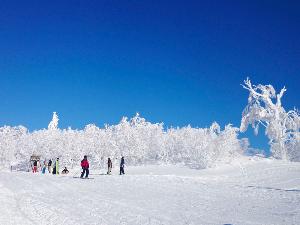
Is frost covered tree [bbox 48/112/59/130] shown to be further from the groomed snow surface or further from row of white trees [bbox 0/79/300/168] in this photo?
the groomed snow surface

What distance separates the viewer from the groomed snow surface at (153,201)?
1655 centimetres

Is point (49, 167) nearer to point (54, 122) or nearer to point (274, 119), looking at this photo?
point (274, 119)

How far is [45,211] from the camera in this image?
18391 millimetres

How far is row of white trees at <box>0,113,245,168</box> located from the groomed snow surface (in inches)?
814

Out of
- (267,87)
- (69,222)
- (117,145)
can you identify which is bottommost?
(69,222)

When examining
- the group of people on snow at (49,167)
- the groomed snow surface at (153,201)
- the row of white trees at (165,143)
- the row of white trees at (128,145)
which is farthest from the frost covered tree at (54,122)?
the groomed snow surface at (153,201)

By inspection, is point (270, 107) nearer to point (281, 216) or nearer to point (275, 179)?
point (275, 179)

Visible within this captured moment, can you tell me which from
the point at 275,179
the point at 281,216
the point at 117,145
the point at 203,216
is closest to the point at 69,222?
the point at 203,216

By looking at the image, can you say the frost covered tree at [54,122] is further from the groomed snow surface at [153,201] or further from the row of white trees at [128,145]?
the groomed snow surface at [153,201]

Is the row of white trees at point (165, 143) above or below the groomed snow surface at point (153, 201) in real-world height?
above

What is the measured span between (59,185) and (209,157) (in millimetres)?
20543

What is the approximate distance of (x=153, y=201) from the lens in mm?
21391

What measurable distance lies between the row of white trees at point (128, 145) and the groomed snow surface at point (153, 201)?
20.7 metres

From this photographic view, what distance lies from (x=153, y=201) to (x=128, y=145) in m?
56.8
